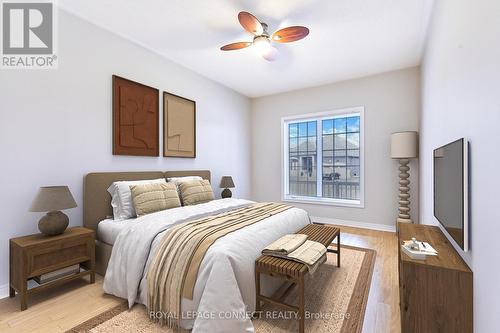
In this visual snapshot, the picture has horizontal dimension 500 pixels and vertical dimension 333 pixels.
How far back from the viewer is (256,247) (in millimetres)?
1770

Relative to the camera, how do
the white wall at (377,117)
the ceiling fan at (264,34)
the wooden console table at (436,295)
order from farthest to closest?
the white wall at (377,117) → the ceiling fan at (264,34) → the wooden console table at (436,295)

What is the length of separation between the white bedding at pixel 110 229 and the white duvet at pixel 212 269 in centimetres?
25

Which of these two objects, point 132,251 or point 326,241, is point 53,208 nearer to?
point 132,251

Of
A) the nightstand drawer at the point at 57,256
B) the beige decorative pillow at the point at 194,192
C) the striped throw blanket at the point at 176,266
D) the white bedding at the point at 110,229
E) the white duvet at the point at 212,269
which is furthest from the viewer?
the beige decorative pillow at the point at 194,192

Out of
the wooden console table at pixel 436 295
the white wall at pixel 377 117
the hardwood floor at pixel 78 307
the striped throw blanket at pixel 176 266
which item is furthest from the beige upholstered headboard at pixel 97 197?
the white wall at pixel 377 117

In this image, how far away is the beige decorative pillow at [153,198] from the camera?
2.47 metres

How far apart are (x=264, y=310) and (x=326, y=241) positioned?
80cm

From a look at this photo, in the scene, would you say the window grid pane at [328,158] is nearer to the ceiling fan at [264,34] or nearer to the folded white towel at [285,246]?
the ceiling fan at [264,34]

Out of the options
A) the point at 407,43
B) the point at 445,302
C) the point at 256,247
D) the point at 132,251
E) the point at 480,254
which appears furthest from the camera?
the point at 407,43

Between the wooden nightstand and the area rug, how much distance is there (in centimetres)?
61

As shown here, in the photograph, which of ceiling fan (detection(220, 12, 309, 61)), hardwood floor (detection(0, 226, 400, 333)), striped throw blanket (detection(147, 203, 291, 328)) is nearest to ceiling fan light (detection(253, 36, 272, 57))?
ceiling fan (detection(220, 12, 309, 61))

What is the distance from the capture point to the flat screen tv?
46.5 inches

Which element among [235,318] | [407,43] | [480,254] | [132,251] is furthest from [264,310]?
[407,43]

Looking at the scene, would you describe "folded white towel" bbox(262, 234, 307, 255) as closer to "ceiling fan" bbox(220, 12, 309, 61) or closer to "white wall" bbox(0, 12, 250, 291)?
"ceiling fan" bbox(220, 12, 309, 61)
